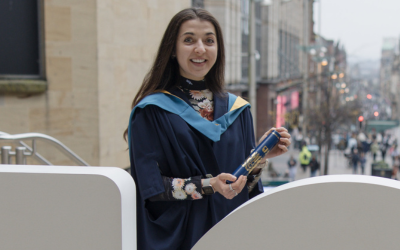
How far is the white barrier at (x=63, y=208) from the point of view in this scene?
1421mm

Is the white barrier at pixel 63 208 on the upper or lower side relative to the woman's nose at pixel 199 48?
lower

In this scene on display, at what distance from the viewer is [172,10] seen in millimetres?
9117

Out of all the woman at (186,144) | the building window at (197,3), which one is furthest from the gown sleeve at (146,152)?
the building window at (197,3)

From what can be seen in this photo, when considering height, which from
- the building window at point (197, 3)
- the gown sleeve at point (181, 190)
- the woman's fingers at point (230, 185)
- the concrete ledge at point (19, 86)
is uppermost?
the building window at point (197, 3)

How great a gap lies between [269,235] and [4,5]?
624 centimetres

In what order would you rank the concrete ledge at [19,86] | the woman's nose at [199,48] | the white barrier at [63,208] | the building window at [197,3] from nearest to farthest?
the white barrier at [63,208], the woman's nose at [199,48], the concrete ledge at [19,86], the building window at [197,3]

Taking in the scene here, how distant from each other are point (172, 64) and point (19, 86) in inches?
188

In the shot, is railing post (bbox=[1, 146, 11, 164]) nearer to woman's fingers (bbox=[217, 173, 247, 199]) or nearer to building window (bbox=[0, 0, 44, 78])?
building window (bbox=[0, 0, 44, 78])

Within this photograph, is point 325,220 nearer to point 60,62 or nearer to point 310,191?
point 310,191

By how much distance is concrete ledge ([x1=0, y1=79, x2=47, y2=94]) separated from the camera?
249 inches

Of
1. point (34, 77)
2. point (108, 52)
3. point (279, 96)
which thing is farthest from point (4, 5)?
point (279, 96)

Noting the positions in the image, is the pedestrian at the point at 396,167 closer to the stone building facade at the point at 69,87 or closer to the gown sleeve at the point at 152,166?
the stone building facade at the point at 69,87

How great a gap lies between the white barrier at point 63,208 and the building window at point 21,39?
219 inches

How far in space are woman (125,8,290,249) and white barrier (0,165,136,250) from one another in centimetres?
50
